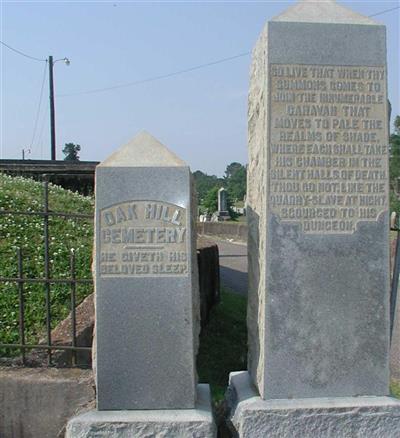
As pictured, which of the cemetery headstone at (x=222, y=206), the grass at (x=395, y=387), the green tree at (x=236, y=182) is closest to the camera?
the grass at (x=395, y=387)

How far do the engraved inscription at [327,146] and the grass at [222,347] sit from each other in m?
2.15

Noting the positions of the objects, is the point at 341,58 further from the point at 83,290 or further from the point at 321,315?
the point at 83,290

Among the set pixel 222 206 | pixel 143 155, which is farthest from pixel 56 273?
pixel 222 206

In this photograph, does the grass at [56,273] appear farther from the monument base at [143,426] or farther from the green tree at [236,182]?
the green tree at [236,182]

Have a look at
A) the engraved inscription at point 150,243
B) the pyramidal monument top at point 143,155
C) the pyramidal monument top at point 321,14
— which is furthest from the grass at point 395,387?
the pyramidal monument top at point 321,14

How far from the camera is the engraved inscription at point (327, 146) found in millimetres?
3395

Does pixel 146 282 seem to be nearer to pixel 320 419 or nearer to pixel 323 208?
pixel 323 208

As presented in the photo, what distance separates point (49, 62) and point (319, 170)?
25202 mm

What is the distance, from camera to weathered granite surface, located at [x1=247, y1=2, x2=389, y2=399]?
3398 mm

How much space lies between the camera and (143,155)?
11.2 ft

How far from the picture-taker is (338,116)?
3432 millimetres

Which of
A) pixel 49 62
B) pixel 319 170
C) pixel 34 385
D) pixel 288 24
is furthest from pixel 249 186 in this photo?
pixel 49 62

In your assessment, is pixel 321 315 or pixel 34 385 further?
pixel 34 385

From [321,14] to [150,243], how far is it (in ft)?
5.70
